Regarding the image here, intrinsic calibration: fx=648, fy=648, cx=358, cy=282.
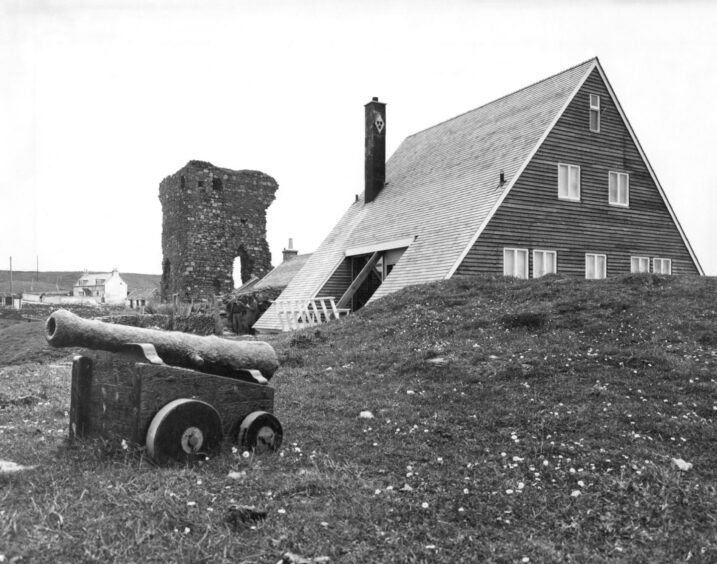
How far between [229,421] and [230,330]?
24211 mm

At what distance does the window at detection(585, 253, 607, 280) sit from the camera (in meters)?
24.2

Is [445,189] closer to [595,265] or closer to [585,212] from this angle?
[585,212]

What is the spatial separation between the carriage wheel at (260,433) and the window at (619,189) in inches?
841

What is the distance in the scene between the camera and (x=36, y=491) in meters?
5.73

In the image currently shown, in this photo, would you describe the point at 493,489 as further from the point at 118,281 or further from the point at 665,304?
the point at 118,281

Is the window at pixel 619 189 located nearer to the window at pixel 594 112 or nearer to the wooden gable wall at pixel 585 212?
the wooden gable wall at pixel 585 212

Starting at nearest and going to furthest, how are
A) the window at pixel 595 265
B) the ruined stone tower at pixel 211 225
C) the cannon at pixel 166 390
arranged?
1. the cannon at pixel 166 390
2. the window at pixel 595 265
3. the ruined stone tower at pixel 211 225

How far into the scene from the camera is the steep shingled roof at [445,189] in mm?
22203

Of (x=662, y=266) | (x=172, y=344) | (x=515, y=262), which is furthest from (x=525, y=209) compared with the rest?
(x=172, y=344)

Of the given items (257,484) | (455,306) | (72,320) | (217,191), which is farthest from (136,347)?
(217,191)

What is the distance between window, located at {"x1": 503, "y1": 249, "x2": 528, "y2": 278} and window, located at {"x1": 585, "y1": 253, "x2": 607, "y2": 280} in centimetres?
296

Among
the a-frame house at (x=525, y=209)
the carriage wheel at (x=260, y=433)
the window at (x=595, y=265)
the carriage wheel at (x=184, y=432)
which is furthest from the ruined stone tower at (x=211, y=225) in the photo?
the carriage wheel at (x=184, y=432)

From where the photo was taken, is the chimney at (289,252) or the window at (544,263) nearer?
the window at (544,263)

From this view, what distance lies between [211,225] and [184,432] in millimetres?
35813
